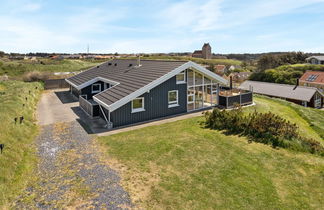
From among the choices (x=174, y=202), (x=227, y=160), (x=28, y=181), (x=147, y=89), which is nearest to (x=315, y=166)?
(x=227, y=160)

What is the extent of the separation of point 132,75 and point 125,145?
9.38 metres

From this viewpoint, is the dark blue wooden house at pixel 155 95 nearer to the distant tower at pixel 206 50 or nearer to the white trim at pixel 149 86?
the white trim at pixel 149 86

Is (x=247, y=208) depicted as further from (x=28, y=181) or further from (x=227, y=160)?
(x=28, y=181)

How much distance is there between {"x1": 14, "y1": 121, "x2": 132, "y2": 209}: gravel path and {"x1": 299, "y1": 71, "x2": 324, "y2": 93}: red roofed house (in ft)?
206

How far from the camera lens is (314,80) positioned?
57.0 m

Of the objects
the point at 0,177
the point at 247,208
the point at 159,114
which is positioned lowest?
the point at 247,208

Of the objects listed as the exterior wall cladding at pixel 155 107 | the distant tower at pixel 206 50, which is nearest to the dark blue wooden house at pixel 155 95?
the exterior wall cladding at pixel 155 107

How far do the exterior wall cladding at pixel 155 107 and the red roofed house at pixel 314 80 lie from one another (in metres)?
52.8

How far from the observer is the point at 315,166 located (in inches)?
409

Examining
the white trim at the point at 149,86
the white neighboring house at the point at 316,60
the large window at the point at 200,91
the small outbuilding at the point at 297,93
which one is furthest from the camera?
the white neighboring house at the point at 316,60

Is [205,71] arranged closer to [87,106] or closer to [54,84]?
[87,106]

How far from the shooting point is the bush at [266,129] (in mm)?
12383

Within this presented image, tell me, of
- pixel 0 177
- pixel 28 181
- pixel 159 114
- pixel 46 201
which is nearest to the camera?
pixel 46 201

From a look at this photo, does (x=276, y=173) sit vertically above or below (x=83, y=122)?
below
